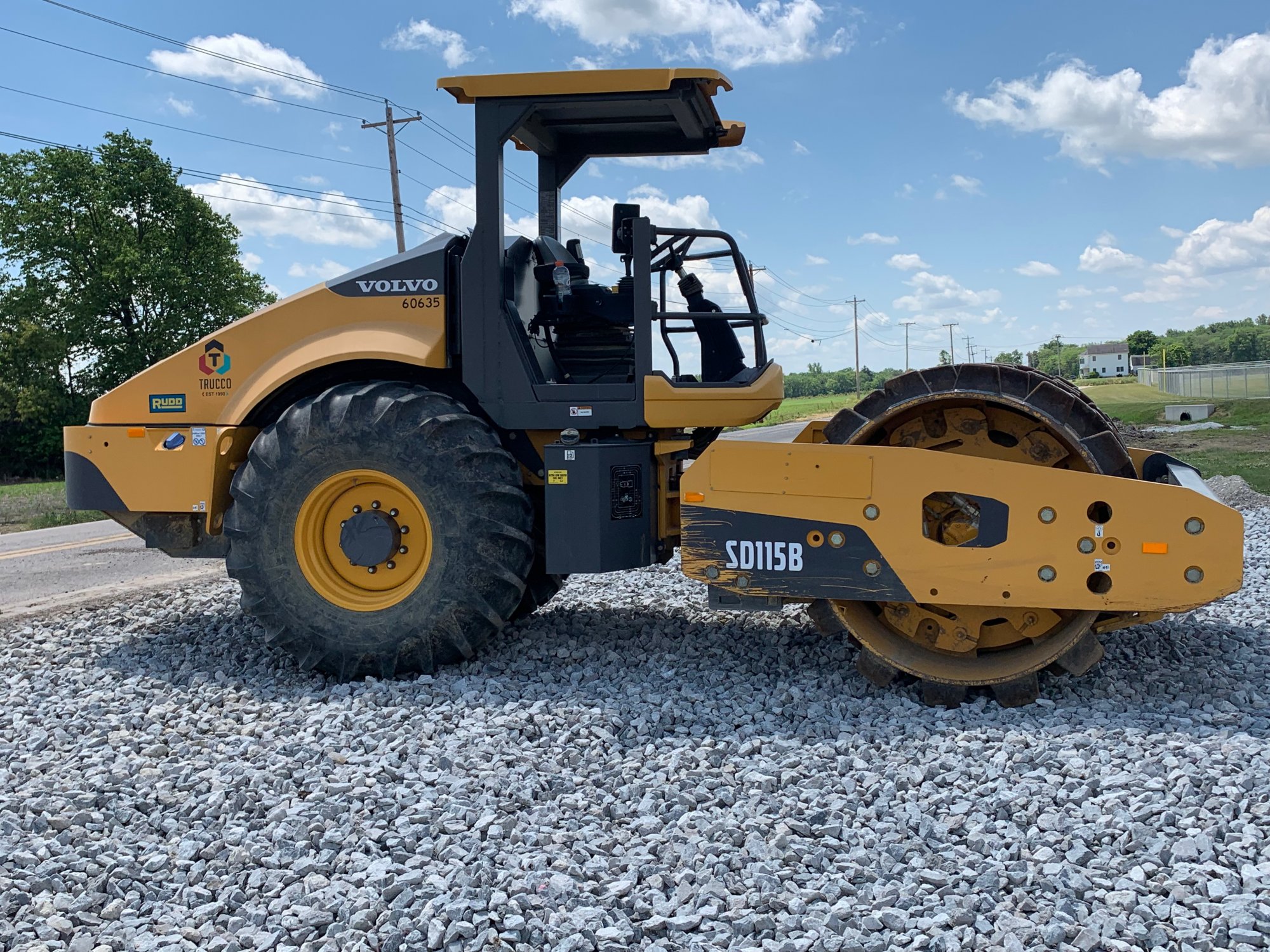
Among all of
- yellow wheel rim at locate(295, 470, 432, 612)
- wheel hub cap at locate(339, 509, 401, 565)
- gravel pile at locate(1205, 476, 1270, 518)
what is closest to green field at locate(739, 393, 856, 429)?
gravel pile at locate(1205, 476, 1270, 518)

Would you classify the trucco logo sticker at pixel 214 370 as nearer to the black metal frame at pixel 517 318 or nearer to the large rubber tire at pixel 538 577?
the black metal frame at pixel 517 318

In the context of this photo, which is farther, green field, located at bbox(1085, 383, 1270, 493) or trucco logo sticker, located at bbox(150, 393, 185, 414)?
green field, located at bbox(1085, 383, 1270, 493)

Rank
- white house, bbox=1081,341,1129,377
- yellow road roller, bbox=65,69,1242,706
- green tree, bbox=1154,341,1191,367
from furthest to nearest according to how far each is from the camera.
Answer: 1. white house, bbox=1081,341,1129,377
2. green tree, bbox=1154,341,1191,367
3. yellow road roller, bbox=65,69,1242,706

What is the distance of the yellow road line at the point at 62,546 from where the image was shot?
11352 millimetres

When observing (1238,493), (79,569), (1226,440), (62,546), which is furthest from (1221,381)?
(79,569)

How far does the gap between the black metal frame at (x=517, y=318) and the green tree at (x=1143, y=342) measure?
138588 millimetres

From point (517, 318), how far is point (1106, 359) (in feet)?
516

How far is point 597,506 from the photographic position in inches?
206

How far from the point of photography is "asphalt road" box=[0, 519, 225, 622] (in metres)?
8.26

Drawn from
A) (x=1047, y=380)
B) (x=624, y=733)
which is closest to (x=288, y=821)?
(x=624, y=733)

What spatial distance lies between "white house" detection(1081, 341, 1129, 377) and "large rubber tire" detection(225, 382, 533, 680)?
149 meters

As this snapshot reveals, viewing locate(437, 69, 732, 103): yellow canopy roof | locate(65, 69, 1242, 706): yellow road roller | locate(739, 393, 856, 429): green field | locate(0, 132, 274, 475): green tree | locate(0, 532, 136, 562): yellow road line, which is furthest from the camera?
locate(739, 393, 856, 429): green field

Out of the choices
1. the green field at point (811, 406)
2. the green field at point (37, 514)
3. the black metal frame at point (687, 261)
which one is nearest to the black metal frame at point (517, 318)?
the black metal frame at point (687, 261)

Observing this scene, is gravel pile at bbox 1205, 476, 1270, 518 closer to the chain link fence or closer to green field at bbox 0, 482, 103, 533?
green field at bbox 0, 482, 103, 533
